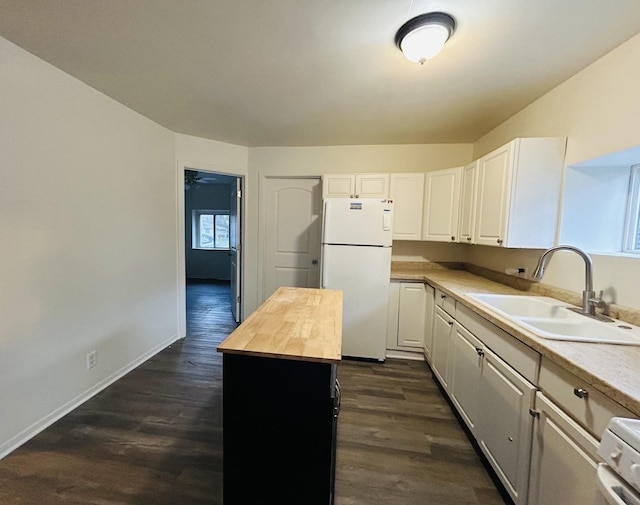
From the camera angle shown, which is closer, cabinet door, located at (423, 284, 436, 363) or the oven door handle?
the oven door handle

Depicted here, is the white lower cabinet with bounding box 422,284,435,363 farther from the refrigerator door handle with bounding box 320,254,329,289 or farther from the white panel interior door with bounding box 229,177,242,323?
the white panel interior door with bounding box 229,177,242,323

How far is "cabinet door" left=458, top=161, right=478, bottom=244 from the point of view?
255 centimetres

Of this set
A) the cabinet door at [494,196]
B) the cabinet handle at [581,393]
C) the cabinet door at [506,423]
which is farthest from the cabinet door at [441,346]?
the cabinet handle at [581,393]

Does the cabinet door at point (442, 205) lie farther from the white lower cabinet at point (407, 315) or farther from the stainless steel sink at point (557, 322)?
the stainless steel sink at point (557, 322)

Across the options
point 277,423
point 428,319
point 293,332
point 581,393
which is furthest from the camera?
point 428,319

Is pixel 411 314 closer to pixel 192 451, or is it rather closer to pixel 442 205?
pixel 442 205

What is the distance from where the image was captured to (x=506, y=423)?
1403 mm

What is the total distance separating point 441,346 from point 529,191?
4.51 feet

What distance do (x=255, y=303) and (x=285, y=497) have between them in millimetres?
2751

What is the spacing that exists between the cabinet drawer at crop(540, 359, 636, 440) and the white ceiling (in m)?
1.58

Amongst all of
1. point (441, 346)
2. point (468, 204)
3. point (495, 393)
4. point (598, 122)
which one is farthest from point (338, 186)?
point (495, 393)

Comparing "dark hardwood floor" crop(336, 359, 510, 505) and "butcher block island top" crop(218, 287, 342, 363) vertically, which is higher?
"butcher block island top" crop(218, 287, 342, 363)

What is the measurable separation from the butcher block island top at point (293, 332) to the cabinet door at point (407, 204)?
1.58 metres

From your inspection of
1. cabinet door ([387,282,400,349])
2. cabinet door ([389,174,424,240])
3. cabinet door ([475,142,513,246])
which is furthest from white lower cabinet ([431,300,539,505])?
cabinet door ([389,174,424,240])
